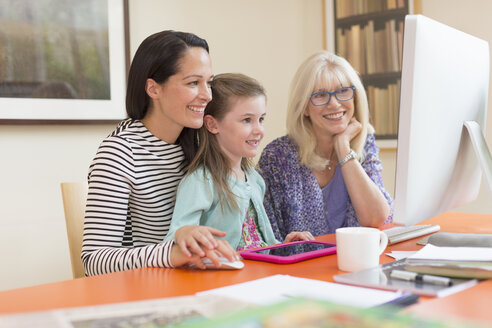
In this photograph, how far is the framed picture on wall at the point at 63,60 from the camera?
2.25 meters

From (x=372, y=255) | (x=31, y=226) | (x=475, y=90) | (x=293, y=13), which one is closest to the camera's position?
(x=372, y=255)

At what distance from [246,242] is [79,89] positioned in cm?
140

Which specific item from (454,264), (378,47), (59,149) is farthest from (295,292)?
(378,47)

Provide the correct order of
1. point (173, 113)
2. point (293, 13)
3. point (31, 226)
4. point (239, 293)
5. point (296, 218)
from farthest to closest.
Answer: point (293, 13), point (31, 226), point (296, 218), point (173, 113), point (239, 293)

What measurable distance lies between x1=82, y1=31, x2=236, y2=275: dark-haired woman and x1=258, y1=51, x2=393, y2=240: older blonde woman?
431mm

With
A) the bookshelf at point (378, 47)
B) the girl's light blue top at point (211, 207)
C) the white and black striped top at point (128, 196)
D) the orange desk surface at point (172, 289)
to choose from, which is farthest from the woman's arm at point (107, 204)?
the bookshelf at point (378, 47)

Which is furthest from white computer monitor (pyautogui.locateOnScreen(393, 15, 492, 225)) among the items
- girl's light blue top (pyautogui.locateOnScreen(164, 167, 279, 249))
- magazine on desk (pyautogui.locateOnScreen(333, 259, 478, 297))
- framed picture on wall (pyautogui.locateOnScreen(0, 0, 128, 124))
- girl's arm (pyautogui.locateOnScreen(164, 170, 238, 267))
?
framed picture on wall (pyautogui.locateOnScreen(0, 0, 128, 124))

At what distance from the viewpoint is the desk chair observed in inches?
59.7

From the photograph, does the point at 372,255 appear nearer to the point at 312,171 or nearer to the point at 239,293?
the point at 239,293

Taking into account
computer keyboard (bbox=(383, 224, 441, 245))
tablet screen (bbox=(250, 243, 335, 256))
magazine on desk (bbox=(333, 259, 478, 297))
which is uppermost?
magazine on desk (bbox=(333, 259, 478, 297))

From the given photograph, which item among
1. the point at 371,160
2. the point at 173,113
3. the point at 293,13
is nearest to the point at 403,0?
the point at 293,13

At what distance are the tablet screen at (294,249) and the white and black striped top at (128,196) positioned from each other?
252 mm

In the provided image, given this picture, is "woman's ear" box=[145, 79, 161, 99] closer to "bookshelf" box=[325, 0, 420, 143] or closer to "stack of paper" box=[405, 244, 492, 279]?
"stack of paper" box=[405, 244, 492, 279]

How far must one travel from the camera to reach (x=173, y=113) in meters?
1.41
